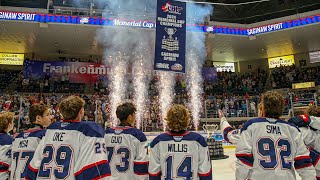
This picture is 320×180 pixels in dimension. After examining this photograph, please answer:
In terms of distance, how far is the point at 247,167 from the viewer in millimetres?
2551

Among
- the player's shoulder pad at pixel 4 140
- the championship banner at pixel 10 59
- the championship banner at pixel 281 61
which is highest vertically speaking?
the championship banner at pixel 281 61

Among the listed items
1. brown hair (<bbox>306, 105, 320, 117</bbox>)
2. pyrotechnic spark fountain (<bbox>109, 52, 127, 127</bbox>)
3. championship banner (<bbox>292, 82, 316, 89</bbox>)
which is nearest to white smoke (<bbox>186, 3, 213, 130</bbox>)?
pyrotechnic spark fountain (<bbox>109, 52, 127, 127</bbox>)

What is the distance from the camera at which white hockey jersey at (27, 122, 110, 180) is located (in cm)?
222

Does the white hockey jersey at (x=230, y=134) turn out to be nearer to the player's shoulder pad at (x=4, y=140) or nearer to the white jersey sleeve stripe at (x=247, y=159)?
the white jersey sleeve stripe at (x=247, y=159)

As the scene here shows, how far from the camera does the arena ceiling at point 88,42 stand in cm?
1842

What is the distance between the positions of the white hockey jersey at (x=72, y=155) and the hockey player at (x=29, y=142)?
725mm

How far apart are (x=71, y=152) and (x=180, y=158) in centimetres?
103

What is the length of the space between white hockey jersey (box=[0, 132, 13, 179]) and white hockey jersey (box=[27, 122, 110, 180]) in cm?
120

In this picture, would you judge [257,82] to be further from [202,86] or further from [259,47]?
[202,86]

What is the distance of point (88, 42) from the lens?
21.2 meters

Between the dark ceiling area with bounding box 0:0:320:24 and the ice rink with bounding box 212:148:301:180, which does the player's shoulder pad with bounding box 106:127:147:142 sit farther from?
the dark ceiling area with bounding box 0:0:320:24

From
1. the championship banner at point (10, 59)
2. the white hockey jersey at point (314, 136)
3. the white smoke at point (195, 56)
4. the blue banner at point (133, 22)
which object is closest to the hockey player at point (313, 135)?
the white hockey jersey at point (314, 136)

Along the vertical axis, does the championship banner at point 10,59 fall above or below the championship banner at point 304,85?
above

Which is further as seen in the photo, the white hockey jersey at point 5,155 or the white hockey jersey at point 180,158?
the white hockey jersey at point 5,155
